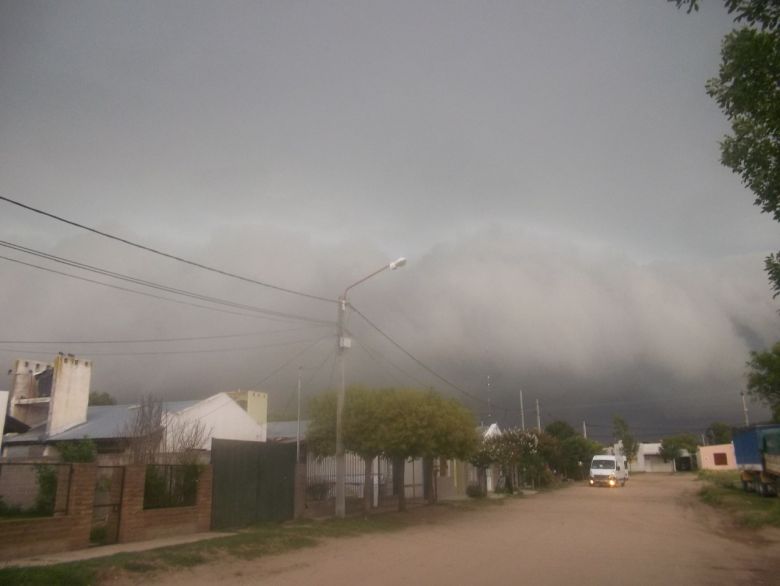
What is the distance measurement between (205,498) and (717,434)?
129514mm

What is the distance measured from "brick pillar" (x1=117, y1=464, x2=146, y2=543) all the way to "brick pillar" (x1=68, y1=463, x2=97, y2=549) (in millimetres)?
1125

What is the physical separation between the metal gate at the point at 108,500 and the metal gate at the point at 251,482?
325 centimetres

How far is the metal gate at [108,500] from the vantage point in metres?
16.1

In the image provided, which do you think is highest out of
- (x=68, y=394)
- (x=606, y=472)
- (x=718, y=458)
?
(x=68, y=394)

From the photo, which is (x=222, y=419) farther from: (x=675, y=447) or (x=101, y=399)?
(x=675, y=447)

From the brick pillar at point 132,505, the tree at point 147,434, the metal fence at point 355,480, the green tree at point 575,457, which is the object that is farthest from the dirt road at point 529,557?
the green tree at point 575,457

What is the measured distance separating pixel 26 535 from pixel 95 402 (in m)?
64.6

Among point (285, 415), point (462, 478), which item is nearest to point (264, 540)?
point (462, 478)

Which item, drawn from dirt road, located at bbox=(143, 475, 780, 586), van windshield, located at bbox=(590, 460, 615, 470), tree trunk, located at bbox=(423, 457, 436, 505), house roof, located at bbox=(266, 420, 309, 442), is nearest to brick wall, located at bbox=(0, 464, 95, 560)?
dirt road, located at bbox=(143, 475, 780, 586)

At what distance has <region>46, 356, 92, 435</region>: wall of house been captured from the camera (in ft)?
104

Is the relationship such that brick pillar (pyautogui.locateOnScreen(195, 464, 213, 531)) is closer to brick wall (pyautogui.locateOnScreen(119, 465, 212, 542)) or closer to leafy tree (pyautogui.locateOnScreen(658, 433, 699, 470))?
brick wall (pyautogui.locateOnScreen(119, 465, 212, 542))

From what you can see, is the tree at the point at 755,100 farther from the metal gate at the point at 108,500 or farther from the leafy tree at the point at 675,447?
the leafy tree at the point at 675,447

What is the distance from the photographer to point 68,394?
32.5 meters

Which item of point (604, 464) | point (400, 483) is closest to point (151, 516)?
point (400, 483)
